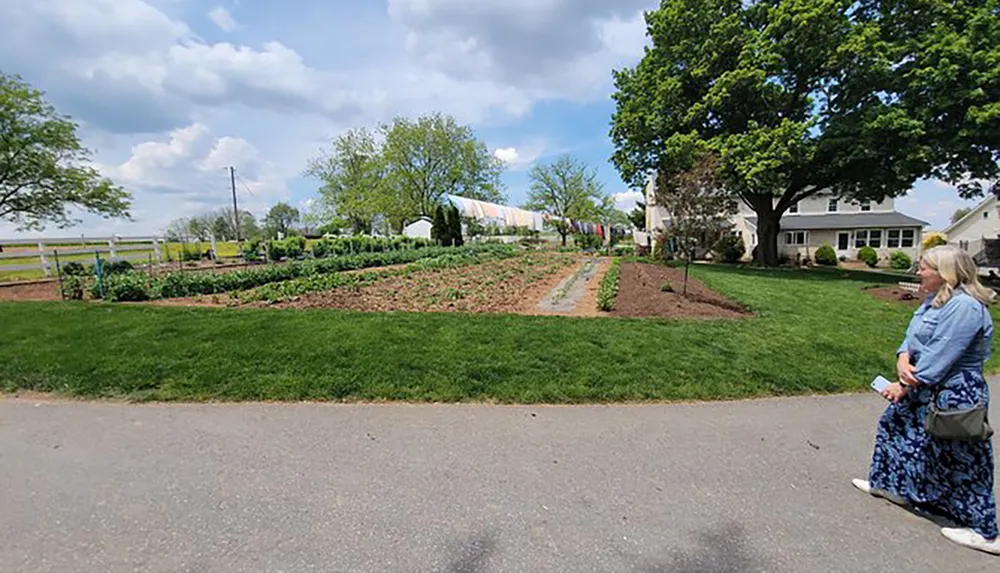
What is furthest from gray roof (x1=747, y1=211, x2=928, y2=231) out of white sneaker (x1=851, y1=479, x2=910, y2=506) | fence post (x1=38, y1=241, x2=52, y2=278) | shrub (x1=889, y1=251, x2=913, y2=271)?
fence post (x1=38, y1=241, x2=52, y2=278)

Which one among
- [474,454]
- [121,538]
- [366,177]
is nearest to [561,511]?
[474,454]

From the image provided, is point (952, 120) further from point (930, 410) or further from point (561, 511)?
point (561, 511)

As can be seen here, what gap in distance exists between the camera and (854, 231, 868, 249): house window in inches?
1197

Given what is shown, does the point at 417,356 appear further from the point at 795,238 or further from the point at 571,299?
the point at 795,238

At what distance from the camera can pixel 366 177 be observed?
47.8 meters

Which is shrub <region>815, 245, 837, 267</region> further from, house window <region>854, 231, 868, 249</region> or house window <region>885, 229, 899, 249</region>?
house window <region>885, 229, 899, 249</region>

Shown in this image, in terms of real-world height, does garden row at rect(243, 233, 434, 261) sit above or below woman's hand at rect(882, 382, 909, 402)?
above

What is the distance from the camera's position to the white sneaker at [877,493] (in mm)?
2631

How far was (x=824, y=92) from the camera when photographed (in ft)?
57.7

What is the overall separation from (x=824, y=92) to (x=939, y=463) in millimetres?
20795

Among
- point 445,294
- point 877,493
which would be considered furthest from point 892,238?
point 877,493

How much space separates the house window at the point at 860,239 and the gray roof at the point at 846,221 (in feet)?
2.03

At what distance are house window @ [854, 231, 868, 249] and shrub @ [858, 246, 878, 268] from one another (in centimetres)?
107

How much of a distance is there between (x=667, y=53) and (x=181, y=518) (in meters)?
23.2
